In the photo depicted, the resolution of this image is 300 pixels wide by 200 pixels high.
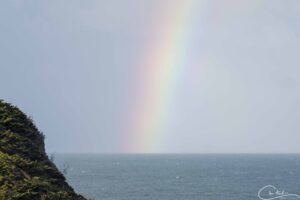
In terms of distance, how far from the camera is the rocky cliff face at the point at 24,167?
73.9 ft

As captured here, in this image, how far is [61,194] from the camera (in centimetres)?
2333

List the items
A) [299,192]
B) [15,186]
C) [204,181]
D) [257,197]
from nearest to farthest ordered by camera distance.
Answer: [15,186] → [257,197] → [299,192] → [204,181]

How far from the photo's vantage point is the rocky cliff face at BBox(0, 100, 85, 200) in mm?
22516

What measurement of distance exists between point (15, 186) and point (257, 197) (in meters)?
96.6

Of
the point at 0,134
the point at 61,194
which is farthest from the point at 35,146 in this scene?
the point at 61,194

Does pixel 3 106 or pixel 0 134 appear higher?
pixel 3 106

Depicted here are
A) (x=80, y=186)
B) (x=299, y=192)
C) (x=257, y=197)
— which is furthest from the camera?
(x=80, y=186)

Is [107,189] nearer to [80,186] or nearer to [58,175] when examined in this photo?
[80,186]

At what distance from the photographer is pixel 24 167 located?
2625 cm
